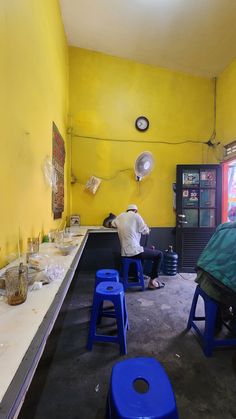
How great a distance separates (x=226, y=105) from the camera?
13.6ft

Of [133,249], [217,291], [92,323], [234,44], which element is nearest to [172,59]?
[234,44]

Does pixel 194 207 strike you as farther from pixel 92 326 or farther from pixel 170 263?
pixel 92 326

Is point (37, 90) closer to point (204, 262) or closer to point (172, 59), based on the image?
point (204, 262)

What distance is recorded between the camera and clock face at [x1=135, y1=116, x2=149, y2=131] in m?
4.35

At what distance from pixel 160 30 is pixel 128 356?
4.24 m

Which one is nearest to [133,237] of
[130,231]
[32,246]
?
[130,231]

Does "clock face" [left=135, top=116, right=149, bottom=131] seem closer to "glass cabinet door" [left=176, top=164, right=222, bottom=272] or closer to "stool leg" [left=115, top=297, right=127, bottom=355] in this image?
"glass cabinet door" [left=176, top=164, right=222, bottom=272]

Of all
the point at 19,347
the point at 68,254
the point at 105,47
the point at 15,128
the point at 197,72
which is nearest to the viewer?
the point at 19,347

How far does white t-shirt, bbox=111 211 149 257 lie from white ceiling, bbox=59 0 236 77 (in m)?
2.79

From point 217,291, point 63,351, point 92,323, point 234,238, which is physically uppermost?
point 234,238

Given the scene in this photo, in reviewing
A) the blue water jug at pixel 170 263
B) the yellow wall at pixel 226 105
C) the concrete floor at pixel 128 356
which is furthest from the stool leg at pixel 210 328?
the yellow wall at pixel 226 105

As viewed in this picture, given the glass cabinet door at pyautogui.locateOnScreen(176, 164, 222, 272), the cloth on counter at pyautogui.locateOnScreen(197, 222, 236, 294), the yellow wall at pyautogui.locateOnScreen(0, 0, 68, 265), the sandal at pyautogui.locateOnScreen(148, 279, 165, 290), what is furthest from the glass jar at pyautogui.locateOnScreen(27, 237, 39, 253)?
the glass cabinet door at pyautogui.locateOnScreen(176, 164, 222, 272)

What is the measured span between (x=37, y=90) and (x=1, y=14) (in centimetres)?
83

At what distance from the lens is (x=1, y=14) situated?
1.29 metres
